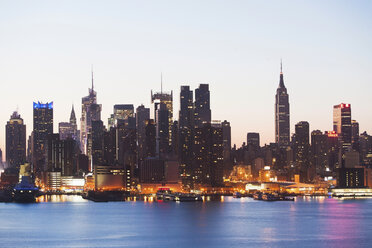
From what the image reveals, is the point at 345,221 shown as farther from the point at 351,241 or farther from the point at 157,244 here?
the point at 157,244

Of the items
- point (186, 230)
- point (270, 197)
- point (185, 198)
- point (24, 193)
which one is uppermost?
point (24, 193)

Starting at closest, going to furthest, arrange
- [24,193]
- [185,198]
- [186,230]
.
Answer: [186,230] → [185,198] → [24,193]

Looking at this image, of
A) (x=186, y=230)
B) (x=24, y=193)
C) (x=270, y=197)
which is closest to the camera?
(x=186, y=230)

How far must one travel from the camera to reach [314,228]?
9119 cm

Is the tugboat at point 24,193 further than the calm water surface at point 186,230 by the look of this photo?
Yes

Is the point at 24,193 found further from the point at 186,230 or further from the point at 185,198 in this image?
the point at 186,230

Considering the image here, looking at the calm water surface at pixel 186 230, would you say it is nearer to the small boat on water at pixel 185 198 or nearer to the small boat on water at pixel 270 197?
the small boat on water at pixel 185 198

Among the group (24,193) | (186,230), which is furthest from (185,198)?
(186,230)

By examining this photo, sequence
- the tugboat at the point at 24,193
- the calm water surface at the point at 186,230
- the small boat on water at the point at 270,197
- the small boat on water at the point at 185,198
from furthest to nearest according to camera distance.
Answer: the small boat on water at the point at 270,197
the tugboat at the point at 24,193
the small boat on water at the point at 185,198
the calm water surface at the point at 186,230

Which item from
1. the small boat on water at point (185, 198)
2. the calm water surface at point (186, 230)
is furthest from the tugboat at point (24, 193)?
the calm water surface at point (186, 230)

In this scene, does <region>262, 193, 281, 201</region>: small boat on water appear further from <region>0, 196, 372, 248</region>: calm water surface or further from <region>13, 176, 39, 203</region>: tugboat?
<region>0, 196, 372, 248</region>: calm water surface

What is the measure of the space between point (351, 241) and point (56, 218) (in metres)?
50.2

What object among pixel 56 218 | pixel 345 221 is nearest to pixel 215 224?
pixel 345 221

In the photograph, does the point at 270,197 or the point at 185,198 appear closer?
the point at 185,198
